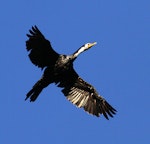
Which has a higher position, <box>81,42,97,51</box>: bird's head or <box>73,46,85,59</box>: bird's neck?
<box>81,42,97,51</box>: bird's head

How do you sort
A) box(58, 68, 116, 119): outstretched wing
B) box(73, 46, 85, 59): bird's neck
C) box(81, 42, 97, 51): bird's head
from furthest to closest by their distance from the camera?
1. box(58, 68, 116, 119): outstretched wing
2. box(81, 42, 97, 51): bird's head
3. box(73, 46, 85, 59): bird's neck

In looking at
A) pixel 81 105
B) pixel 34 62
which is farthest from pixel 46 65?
pixel 81 105

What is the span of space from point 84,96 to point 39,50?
3267 millimetres

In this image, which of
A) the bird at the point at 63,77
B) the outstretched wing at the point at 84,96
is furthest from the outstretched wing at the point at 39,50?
the outstretched wing at the point at 84,96

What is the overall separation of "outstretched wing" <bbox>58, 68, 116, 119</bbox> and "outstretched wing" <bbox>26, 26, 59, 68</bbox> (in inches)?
47.7

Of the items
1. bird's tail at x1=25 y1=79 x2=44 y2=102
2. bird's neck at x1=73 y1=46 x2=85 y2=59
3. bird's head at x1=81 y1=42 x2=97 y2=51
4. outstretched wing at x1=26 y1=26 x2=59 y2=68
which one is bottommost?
bird's tail at x1=25 y1=79 x2=44 y2=102

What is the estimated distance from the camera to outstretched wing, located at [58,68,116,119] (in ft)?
92.4

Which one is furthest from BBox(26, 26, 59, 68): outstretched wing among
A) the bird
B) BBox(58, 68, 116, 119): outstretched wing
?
BBox(58, 68, 116, 119): outstretched wing

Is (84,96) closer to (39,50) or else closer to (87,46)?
(87,46)

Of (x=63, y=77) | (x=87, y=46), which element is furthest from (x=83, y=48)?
(x=63, y=77)

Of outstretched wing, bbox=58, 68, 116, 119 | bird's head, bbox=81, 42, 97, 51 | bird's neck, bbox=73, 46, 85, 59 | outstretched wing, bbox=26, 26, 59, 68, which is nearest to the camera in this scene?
outstretched wing, bbox=26, 26, 59, 68

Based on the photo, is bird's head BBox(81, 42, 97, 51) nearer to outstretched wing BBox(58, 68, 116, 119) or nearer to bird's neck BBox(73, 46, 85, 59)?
bird's neck BBox(73, 46, 85, 59)

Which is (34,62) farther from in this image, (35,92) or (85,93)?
(85,93)

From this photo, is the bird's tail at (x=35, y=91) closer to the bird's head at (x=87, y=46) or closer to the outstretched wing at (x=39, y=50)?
the outstretched wing at (x=39, y=50)
